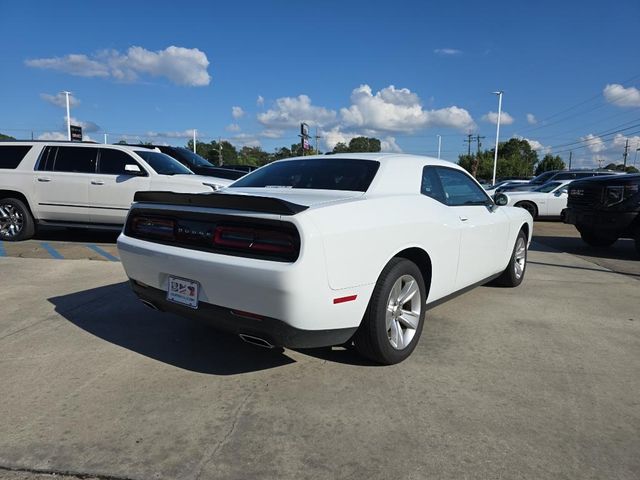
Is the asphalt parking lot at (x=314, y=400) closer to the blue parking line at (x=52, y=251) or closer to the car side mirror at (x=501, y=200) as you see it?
the car side mirror at (x=501, y=200)

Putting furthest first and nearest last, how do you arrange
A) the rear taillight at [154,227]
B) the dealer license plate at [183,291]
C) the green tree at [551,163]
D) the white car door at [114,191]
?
the green tree at [551,163] → the white car door at [114,191] → the rear taillight at [154,227] → the dealer license plate at [183,291]

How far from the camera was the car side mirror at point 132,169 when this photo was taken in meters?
8.09

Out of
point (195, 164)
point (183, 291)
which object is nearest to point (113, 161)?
point (195, 164)

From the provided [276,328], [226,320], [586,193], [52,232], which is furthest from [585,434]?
[52,232]

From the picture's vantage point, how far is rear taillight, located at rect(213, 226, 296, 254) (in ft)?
8.82

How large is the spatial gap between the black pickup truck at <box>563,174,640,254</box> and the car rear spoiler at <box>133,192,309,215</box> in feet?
23.7

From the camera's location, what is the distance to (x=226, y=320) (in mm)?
2916

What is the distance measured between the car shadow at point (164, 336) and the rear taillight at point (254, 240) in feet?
3.22

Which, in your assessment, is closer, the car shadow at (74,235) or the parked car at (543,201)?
the car shadow at (74,235)

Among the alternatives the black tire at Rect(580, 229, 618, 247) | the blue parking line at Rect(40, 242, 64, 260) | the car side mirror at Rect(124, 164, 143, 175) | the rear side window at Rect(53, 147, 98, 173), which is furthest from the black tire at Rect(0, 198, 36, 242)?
the black tire at Rect(580, 229, 618, 247)

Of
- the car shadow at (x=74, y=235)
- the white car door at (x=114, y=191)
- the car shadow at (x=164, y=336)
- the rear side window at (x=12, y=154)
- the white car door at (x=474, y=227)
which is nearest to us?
the car shadow at (x=164, y=336)

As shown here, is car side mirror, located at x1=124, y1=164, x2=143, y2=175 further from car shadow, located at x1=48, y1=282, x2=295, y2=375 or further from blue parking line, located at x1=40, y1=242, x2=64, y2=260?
car shadow, located at x1=48, y1=282, x2=295, y2=375

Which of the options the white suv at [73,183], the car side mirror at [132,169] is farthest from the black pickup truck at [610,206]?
the car side mirror at [132,169]

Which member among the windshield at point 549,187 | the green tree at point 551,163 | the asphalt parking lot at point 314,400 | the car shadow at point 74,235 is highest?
the green tree at point 551,163
